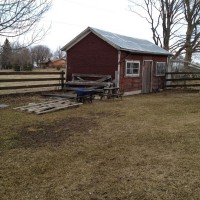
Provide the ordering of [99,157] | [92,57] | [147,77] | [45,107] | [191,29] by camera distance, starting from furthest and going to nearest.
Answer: [191,29]
[147,77]
[92,57]
[45,107]
[99,157]

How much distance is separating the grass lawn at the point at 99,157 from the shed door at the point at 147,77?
31.4 feet

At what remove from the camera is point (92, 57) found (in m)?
16.8

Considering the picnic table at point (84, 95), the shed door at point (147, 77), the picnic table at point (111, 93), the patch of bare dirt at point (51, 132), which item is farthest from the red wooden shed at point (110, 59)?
the patch of bare dirt at point (51, 132)

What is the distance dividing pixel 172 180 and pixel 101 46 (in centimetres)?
1267

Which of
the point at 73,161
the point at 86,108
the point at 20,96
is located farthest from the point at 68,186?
the point at 20,96

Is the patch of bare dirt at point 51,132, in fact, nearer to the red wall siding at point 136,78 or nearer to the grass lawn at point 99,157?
the grass lawn at point 99,157

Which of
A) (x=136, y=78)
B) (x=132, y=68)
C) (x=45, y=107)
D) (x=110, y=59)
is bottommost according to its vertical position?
(x=45, y=107)

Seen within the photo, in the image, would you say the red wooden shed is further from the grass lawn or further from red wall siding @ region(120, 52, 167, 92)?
the grass lawn

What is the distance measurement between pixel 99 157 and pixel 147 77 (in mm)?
14413

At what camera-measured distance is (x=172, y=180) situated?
4.41m

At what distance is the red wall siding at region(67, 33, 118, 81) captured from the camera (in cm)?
1608

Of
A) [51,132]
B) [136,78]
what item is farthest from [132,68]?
[51,132]

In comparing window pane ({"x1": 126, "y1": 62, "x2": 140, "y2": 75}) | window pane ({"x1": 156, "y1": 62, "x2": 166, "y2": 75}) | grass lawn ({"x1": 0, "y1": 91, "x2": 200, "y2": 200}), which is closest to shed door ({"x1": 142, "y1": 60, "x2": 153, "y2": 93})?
window pane ({"x1": 126, "y1": 62, "x2": 140, "y2": 75})

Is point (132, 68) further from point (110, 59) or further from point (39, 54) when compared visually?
point (39, 54)
